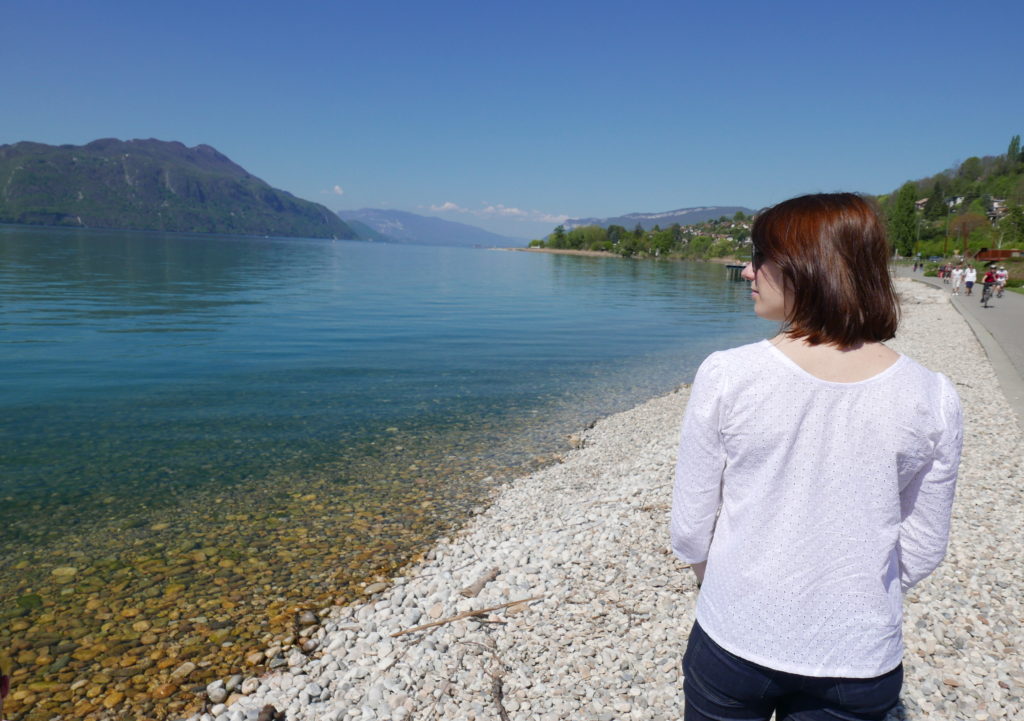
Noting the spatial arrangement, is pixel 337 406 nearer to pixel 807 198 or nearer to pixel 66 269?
pixel 807 198

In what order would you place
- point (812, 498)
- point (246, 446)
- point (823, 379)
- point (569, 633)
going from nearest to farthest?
point (823, 379), point (812, 498), point (569, 633), point (246, 446)

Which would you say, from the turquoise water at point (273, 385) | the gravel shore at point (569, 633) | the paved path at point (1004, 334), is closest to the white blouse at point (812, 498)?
the gravel shore at point (569, 633)

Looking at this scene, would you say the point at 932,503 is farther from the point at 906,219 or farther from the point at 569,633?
the point at 906,219

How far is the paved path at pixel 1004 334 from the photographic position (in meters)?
14.6

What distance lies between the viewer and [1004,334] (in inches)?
928

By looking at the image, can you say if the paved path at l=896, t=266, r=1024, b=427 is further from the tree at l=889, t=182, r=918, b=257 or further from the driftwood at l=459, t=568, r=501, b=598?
the tree at l=889, t=182, r=918, b=257

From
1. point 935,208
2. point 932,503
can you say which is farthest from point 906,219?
point 932,503

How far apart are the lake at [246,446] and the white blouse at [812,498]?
17.1 feet

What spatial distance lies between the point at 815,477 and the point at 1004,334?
28396 mm

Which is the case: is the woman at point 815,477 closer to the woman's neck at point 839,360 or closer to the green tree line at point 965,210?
the woman's neck at point 839,360

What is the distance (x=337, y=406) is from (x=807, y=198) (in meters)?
13.6

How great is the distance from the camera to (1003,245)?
341ft

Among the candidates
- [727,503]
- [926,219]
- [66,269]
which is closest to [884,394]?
[727,503]

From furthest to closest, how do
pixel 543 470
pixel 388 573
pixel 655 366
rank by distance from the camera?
pixel 655 366
pixel 543 470
pixel 388 573
